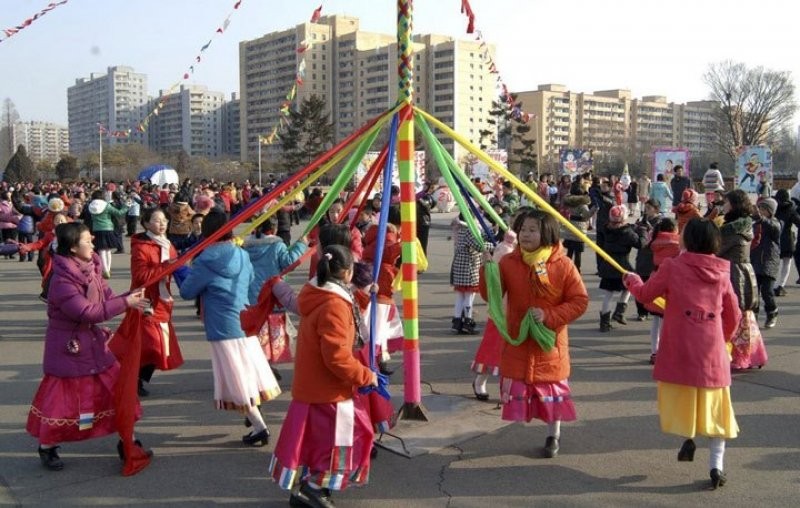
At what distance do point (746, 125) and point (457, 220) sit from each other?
6483 cm

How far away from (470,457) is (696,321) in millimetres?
1810

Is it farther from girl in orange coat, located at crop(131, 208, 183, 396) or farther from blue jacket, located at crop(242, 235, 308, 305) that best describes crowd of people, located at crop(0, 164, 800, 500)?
blue jacket, located at crop(242, 235, 308, 305)

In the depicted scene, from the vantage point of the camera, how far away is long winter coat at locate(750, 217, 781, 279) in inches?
372

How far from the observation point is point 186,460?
5.13 meters

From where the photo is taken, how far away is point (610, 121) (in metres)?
110

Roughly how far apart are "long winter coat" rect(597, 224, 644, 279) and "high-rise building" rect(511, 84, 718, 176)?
8120cm

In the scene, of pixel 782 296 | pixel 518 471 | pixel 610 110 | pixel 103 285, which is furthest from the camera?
pixel 610 110

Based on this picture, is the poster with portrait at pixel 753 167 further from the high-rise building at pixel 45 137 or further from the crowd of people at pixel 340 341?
the high-rise building at pixel 45 137

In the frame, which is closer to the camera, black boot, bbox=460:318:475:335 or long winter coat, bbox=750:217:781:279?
black boot, bbox=460:318:475:335

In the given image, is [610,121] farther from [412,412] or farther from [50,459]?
[50,459]

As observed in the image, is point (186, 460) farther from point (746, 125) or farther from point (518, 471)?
point (746, 125)

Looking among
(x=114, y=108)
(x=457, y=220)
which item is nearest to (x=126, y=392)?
(x=457, y=220)

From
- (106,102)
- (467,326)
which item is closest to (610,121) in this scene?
(106,102)

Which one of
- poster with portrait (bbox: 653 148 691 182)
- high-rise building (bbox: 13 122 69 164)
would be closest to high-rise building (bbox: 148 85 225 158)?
high-rise building (bbox: 13 122 69 164)
